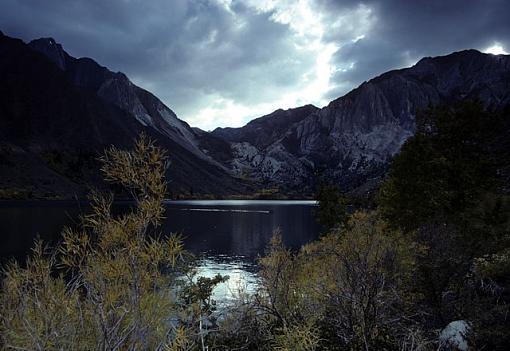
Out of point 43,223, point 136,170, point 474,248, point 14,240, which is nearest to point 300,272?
point 474,248

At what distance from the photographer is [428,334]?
16625 mm

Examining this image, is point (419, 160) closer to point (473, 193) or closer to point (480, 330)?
point (473, 193)

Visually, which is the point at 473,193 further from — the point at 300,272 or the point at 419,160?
the point at 300,272

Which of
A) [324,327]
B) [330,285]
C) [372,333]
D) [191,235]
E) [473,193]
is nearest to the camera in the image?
[372,333]

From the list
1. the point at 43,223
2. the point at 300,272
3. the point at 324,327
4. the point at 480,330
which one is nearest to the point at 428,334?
the point at 480,330

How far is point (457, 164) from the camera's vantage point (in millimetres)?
28688

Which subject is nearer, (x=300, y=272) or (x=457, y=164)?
(x=457, y=164)

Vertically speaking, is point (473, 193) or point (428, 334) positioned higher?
point (473, 193)

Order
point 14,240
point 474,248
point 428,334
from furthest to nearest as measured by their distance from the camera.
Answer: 1. point 14,240
2. point 474,248
3. point 428,334

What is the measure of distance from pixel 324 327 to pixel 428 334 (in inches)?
183

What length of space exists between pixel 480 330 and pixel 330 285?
10.5 meters

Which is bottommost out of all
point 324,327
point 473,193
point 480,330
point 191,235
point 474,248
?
point 191,235

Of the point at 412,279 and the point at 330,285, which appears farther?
the point at 330,285

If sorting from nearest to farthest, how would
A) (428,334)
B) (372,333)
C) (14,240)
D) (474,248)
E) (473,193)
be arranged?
(372,333) < (428,334) < (474,248) < (473,193) < (14,240)
